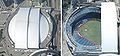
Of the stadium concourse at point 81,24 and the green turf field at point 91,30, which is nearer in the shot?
the stadium concourse at point 81,24

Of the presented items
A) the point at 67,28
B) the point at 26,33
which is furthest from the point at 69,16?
the point at 26,33

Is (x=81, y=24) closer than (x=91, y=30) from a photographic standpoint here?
Yes

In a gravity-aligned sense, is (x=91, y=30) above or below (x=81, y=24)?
below

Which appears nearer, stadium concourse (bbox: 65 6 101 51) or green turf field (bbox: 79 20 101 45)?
stadium concourse (bbox: 65 6 101 51)

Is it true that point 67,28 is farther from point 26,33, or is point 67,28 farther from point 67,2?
point 26,33
